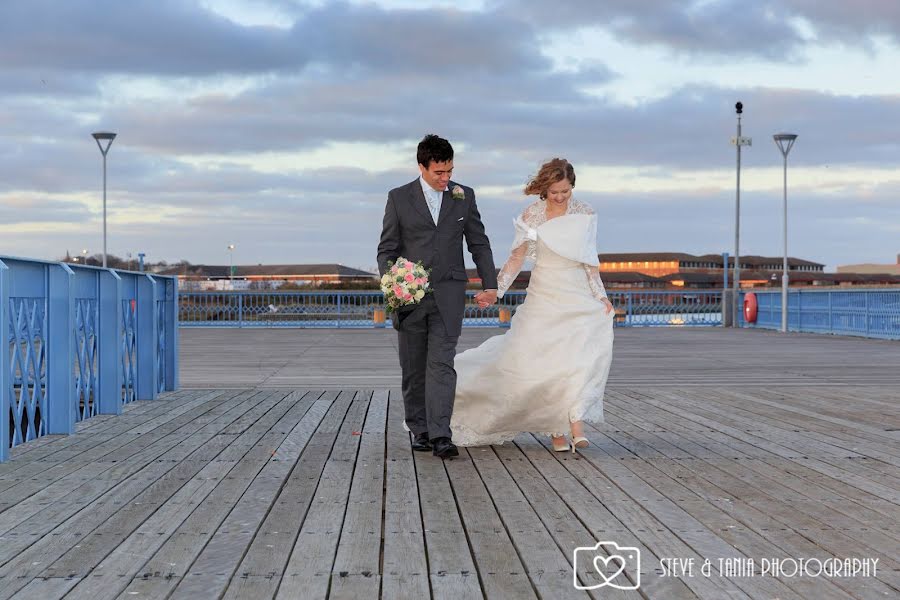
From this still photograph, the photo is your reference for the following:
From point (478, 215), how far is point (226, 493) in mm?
2478

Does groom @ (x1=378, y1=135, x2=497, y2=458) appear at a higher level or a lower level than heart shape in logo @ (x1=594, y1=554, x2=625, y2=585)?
higher

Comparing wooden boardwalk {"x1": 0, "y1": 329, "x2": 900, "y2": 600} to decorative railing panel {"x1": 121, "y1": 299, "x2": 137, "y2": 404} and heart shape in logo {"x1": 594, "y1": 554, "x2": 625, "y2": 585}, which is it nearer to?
heart shape in logo {"x1": 594, "y1": 554, "x2": 625, "y2": 585}

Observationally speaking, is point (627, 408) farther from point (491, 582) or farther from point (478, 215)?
point (491, 582)

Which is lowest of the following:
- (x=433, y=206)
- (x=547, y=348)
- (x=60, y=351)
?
(x=60, y=351)

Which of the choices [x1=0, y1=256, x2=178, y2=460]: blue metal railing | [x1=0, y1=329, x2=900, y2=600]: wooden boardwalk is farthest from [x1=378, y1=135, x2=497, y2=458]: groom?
[x1=0, y1=256, x2=178, y2=460]: blue metal railing

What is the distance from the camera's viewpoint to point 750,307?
3241 centimetres

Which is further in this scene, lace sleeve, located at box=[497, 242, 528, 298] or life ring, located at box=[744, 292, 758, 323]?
life ring, located at box=[744, 292, 758, 323]

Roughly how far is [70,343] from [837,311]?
23.1 metres

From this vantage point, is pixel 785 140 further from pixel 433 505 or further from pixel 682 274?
pixel 682 274

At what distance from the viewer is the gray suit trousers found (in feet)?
21.4

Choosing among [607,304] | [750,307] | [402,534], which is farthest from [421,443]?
[750,307]

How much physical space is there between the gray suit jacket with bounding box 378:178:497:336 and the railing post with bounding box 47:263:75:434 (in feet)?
8.32

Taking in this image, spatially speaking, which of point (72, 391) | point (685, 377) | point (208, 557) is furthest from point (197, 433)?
point (685, 377)

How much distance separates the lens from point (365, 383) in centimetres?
1244
